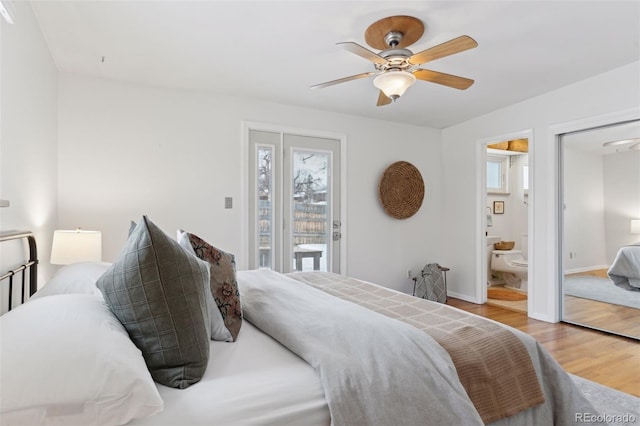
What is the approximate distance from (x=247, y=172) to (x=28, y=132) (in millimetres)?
1895

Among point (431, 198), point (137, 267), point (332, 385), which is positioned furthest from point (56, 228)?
point (431, 198)

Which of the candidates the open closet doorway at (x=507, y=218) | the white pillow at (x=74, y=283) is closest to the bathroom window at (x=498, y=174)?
the open closet doorway at (x=507, y=218)

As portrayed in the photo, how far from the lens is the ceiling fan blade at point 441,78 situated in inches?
95.3

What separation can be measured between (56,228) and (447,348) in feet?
10.3

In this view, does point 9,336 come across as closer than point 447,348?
Yes

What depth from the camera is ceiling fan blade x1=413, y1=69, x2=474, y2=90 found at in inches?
95.3

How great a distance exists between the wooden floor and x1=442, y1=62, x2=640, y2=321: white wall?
31cm

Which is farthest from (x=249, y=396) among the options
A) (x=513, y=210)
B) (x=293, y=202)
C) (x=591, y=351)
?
(x=513, y=210)

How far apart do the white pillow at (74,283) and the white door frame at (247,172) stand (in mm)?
1772

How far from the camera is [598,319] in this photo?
3494 mm

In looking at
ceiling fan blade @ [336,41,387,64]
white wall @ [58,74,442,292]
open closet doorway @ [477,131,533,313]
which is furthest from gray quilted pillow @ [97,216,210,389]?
open closet doorway @ [477,131,533,313]

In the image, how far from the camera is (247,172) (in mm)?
3715

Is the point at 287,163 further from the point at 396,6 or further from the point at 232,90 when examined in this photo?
the point at 396,6

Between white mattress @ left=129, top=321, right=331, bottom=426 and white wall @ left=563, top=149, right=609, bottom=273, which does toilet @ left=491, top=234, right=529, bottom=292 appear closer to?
white wall @ left=563, top=149, right=609, bottom=273
